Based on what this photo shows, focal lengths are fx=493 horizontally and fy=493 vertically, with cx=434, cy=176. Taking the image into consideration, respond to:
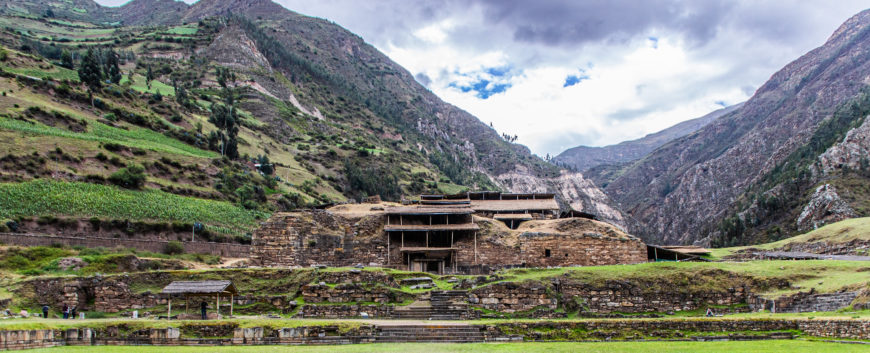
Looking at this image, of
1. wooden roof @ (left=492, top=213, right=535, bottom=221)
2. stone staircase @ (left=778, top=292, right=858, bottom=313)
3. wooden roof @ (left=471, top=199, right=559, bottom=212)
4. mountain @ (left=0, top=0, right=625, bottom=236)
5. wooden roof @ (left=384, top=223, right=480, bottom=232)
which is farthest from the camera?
wooden roof @ (left=471, top=199, right=559, bottom=212)

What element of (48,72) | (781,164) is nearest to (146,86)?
(48,72)

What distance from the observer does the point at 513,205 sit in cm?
5559

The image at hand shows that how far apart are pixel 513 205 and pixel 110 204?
136 feet

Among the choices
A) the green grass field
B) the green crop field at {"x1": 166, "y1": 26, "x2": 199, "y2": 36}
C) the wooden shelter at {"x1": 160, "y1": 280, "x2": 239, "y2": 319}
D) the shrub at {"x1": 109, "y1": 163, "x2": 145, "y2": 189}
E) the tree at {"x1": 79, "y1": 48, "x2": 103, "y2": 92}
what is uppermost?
the green crop field at {"x1": 166, "y1": 26, "x2": 199, "y2": 36}

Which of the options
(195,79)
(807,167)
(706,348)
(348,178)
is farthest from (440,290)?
(195,79)

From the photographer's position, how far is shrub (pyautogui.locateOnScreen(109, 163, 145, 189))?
54312mm

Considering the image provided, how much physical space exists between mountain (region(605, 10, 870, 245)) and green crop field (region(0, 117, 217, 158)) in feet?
300

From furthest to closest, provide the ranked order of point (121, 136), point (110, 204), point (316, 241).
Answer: point (121, 136)
point (110, 204)
point (316, 241)

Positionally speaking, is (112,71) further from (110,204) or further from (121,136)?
(110,204)

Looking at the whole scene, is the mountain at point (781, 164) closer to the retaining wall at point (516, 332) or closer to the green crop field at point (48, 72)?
the retaining wall at point (516, 332)

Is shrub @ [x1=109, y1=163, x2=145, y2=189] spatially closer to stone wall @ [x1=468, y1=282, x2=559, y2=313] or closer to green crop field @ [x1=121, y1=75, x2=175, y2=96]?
stone wall @ [x1=468, y1=282, x2=559, y2=313]

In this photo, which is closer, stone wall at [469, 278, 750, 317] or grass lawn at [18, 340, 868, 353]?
grass lawn at [18, 340, 868, 353]

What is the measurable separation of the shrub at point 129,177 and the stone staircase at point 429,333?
48.6 meters

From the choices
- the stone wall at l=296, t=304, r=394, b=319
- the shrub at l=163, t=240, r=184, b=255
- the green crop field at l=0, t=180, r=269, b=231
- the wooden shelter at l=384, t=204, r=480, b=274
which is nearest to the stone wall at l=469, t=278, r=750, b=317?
the stone wall at l=296, t=304, r=394, b=319
